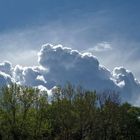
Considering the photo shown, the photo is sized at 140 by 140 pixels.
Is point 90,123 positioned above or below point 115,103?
below

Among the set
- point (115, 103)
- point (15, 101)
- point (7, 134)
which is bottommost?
point (7, 134)

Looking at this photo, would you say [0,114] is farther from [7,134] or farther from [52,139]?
[52,139]

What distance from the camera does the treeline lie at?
86.8m

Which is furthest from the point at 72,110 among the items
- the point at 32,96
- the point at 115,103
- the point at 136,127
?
the point at 136,127

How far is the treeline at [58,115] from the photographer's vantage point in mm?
86750

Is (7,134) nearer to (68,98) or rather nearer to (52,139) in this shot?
(68,98)

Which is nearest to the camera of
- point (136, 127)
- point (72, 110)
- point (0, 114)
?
point (0, 114)

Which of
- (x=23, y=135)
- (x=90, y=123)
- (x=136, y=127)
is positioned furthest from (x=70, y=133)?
(x=136, y=127)

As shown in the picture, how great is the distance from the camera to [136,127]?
13050cm

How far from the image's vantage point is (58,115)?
319 ft

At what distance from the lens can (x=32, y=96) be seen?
288 ft

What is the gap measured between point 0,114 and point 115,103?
33.7 m

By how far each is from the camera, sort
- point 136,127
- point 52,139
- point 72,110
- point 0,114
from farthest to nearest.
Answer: point 136,127 < point 52,139 < point 72,110 < point 0,114

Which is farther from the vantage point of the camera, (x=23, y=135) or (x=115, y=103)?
(x=115, y=103)
